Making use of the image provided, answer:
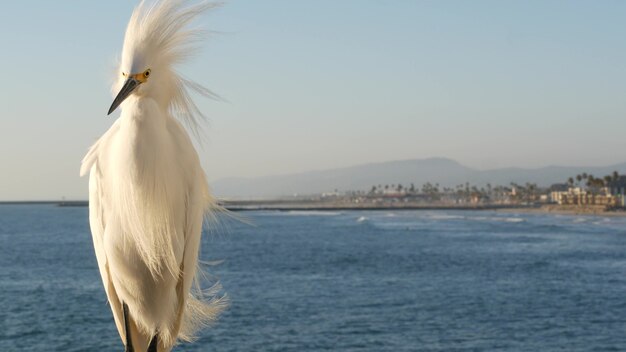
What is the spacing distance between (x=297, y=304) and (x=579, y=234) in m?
50.2

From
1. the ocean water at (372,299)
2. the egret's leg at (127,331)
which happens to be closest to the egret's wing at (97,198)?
the egret's leg at (127,331)

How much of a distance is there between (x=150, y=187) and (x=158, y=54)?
0.51m

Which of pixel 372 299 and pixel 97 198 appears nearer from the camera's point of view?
pixel 97 198

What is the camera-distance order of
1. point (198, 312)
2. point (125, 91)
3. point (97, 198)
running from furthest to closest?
point (198, 312) → point (97, 198) → point (125, 91)

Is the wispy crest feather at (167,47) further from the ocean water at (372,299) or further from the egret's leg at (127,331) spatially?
the ocean water at (372,299)

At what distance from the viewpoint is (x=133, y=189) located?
2883 mm

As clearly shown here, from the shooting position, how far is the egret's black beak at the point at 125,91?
273 cm

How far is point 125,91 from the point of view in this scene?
276 cm

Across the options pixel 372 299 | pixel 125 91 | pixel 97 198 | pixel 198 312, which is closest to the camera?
pixel 125 91

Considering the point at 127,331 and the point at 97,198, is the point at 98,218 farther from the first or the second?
the point at 127,331

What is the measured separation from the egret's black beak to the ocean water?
21578mm

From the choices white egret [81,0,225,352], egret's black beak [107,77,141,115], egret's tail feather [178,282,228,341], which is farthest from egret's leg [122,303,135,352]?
egret's black beak [107,77,141,115]

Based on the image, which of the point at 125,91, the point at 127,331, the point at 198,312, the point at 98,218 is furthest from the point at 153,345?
the point at 125,91

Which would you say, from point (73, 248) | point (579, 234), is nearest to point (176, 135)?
point (73, 248)
